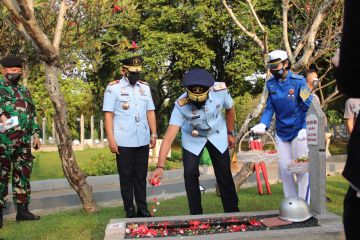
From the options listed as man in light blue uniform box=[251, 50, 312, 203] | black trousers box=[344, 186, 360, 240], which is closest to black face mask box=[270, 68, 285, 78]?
man in light blue uniform box=[251, 50, 312, 203]

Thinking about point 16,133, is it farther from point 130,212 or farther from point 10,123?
point 130,212

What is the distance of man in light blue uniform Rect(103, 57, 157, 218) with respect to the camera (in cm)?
629

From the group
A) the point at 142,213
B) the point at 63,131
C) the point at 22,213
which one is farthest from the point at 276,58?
the point at 22,213

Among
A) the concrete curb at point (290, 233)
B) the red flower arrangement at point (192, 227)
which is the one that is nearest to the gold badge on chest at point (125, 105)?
the red flower arrangement at point (192, 227)

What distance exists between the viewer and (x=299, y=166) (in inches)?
207

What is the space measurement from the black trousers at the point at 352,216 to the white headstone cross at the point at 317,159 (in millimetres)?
3063

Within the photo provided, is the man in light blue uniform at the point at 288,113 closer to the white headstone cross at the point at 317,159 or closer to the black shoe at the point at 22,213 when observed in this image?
the white headstone cross at the point at 317,159

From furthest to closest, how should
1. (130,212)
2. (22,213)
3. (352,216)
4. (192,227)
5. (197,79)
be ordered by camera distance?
(22,213) < (130,212) < (197,79) < (192,227) < (352,216)

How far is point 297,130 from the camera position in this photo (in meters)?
5.65

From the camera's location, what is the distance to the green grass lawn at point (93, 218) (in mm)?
5570

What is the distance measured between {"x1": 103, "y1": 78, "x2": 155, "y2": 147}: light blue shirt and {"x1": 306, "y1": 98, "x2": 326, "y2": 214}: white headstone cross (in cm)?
225

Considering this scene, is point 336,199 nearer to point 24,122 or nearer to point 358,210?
point 24,122

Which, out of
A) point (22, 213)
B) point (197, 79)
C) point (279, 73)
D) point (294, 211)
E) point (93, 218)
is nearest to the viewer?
point (294, 211)

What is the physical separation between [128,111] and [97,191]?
474 cm
